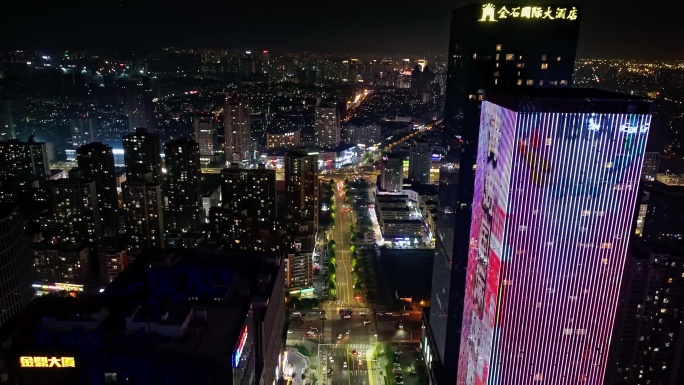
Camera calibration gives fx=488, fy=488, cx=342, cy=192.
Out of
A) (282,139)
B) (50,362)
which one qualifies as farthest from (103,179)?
(50,362)

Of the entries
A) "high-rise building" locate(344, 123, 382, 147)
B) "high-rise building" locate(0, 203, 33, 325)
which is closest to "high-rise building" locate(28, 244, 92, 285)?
"high-rise building" locate(0, 203, 33, 325)

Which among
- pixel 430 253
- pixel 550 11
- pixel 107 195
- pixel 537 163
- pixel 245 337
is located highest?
pixel 550 11

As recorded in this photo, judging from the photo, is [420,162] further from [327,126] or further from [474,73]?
[474,73]

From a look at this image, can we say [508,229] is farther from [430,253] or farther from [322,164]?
[322,164]

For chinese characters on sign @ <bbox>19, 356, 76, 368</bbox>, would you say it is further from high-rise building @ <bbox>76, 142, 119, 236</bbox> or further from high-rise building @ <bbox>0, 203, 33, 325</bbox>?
high-rise building @ <bbox>76, 142, 119, 236</bbox>

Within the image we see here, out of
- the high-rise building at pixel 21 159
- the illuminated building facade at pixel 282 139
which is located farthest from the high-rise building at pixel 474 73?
the illuminated building facade at pixel 282 139

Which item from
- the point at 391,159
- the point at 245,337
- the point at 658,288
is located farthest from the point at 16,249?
the point at 391,159
